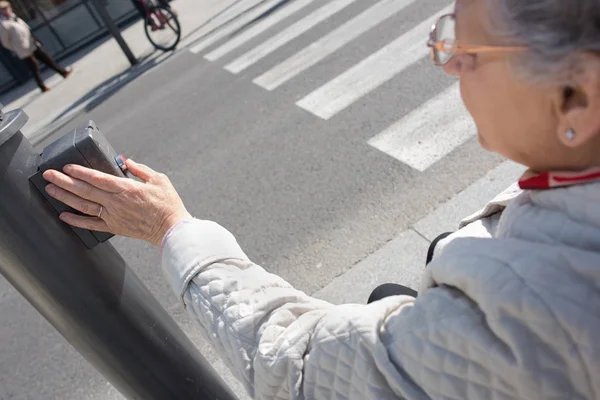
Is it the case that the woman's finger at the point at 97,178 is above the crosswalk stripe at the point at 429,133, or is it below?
above

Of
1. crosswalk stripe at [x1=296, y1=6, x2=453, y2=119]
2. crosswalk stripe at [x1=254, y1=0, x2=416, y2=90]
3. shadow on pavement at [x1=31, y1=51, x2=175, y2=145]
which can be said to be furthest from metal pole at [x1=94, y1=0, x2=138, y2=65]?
crosswalk stripe at [x1=296, y1=6, x2=453, y2=119]

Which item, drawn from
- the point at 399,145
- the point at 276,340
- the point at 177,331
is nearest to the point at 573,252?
the point at 276,340

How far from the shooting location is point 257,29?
8.57m

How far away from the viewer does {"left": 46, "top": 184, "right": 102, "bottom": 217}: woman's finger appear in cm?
117

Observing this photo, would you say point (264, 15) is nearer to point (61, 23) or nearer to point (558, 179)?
point (61, 23)

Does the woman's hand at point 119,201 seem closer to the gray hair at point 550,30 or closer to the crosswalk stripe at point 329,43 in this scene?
the gray hair at point 550,30

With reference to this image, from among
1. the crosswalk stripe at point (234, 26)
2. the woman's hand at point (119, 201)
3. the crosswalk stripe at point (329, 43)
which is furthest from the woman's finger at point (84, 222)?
the crosswalk stripe at point (234, 26)

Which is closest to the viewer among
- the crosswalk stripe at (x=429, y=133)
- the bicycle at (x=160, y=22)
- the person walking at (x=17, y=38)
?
the crosswalk stripe at (x=429, y=133)

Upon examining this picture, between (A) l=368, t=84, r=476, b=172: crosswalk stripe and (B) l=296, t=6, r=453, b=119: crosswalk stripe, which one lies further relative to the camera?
(B) l=296, t=6, r=453, b=119: crosswalk stripe

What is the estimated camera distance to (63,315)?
4.10ft

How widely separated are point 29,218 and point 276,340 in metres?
0.60

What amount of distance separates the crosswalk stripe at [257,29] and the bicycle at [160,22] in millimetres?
1679

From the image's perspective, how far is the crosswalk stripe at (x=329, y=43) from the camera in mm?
6293

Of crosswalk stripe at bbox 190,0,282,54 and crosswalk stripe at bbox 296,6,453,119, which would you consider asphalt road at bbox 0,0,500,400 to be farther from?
crosswalk stripe at bbox 190,0,282,54
